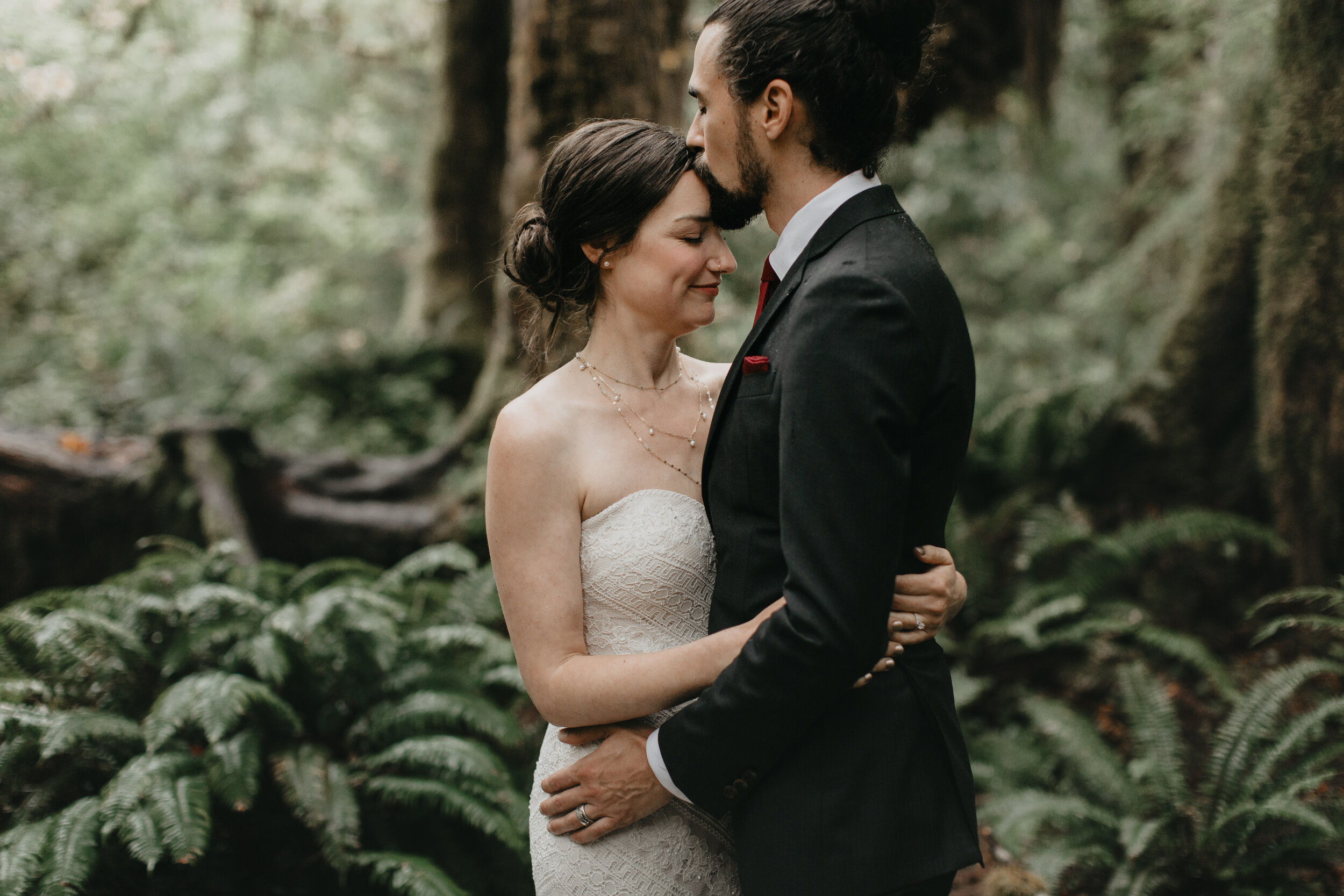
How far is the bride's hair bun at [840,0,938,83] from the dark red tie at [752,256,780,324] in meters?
0.41

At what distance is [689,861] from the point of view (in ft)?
5.90

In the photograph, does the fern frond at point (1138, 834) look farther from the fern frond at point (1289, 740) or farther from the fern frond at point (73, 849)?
the fern frond at point (73, 849)

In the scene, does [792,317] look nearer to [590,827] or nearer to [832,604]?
[832,604]

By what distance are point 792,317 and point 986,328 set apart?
1098 centimetres

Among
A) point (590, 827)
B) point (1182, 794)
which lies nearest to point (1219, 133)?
point (1182, 794)

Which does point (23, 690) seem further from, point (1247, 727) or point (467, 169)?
point (467, 169)

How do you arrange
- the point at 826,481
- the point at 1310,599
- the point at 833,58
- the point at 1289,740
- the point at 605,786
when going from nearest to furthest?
1. the point at 826,481
2. the point at 833,58
3. the point at 605,786
4. the point at 1289,740
5. the point at 1310,599

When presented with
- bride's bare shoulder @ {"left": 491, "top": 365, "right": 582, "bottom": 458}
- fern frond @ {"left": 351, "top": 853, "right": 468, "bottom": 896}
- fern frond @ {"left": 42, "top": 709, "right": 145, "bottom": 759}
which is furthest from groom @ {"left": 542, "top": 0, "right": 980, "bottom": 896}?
fern frond @ {"left": 42, "top": 709, "right": 145, "bottom": 759}

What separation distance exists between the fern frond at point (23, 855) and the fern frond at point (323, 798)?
25.7 inches

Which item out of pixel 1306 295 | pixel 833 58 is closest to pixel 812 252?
pixel 833 58

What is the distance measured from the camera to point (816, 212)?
1.55 meters

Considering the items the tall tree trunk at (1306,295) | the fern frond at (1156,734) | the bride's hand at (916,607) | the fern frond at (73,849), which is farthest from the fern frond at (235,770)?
the tall tree trunk at (1306,295)

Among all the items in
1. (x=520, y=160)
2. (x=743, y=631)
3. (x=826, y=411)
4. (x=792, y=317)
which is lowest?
(x=743, y=631)

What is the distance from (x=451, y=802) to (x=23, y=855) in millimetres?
1225
